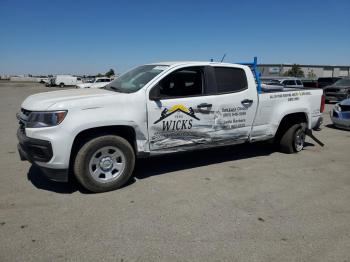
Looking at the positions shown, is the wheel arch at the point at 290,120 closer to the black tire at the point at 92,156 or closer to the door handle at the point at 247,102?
the door handle at the point at 247,102

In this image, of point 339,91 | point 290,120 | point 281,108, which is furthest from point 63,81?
point 281,108

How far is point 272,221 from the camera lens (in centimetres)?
354

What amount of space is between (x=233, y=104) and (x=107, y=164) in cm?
231

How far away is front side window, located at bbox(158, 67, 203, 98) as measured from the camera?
464 centimetres

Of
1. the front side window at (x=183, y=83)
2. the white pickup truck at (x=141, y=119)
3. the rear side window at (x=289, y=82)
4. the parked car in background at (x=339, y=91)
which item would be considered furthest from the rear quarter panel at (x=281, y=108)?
the parked car in background at (x=339, y=91)

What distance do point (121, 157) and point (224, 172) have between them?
184 centimetres

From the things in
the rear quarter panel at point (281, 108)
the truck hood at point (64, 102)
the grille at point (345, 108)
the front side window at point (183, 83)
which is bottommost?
the grille at point (345, 108)

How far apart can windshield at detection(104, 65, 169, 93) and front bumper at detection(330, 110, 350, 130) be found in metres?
7.25

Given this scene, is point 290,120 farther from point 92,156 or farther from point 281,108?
point 92,156

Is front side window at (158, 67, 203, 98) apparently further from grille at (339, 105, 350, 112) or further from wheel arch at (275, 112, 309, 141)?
grille at (339, 105, 350, 112)

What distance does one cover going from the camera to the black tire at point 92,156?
4.04 m

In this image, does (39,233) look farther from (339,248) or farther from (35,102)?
(339,248)

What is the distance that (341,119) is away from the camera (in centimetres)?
972

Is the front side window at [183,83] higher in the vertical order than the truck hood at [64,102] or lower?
higher
